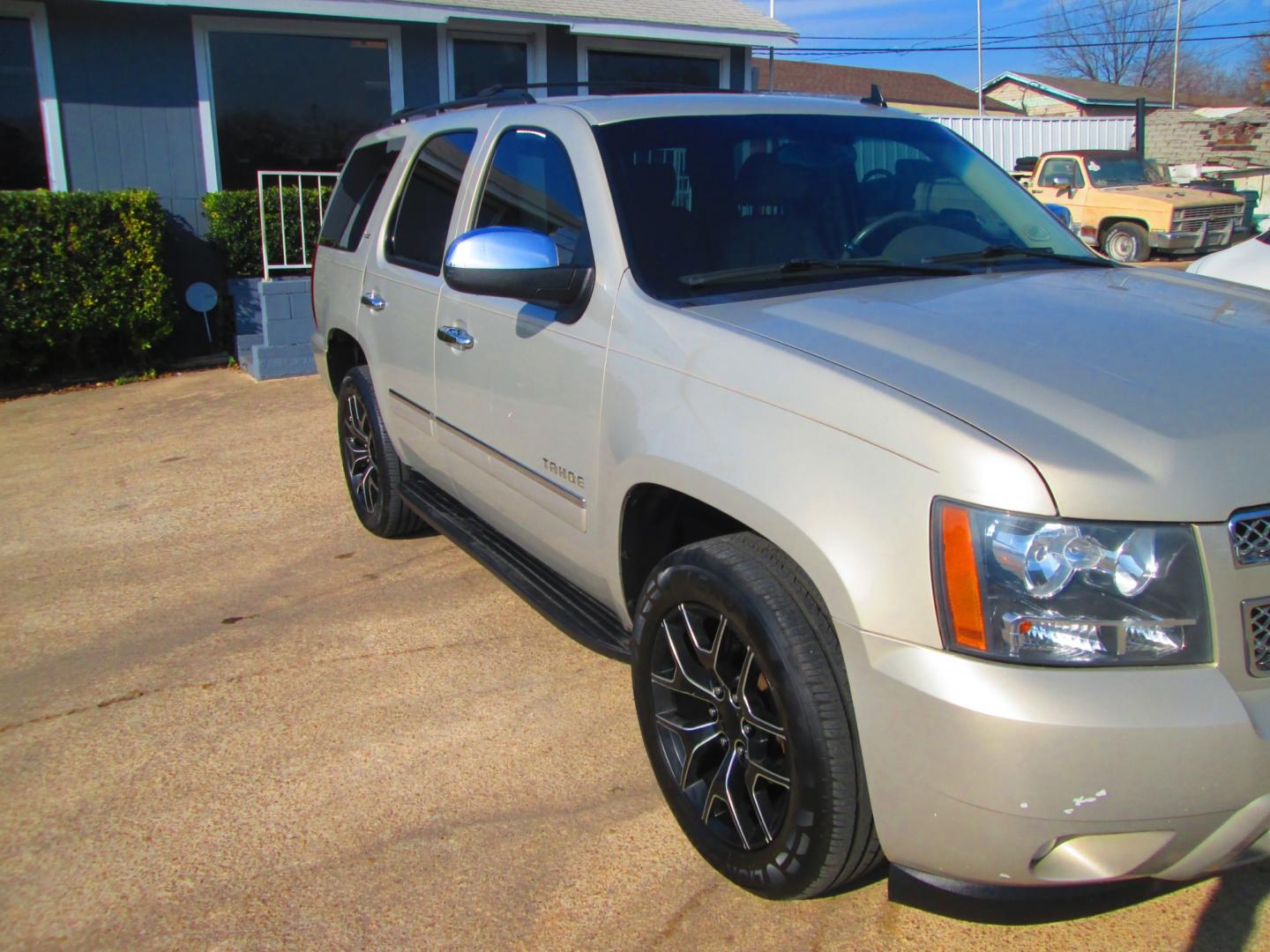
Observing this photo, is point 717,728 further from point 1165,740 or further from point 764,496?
point 1165,740

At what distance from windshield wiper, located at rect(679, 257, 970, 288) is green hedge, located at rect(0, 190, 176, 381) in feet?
26.0

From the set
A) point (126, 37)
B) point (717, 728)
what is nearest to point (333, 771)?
point (717, 728)

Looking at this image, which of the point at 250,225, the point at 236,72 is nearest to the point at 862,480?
the point at 250,225

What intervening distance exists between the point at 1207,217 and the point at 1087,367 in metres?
17.6

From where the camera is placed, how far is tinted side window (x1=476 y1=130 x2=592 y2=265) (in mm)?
3496

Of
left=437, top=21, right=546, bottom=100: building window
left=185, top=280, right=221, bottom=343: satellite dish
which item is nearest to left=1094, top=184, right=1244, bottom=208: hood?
left=437, top=21, right=546, bottom=100: building window

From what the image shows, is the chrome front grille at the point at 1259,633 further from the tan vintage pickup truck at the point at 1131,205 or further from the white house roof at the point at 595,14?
the tan vintage pickup truck at the point at 1131,205

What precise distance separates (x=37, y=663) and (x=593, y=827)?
251 cm

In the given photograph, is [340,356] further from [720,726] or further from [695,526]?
[720,726]

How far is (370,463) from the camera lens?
5.40 metres

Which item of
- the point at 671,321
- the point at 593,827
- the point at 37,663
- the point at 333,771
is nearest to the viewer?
the point at 671,321

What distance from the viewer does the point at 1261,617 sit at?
209 centimetres

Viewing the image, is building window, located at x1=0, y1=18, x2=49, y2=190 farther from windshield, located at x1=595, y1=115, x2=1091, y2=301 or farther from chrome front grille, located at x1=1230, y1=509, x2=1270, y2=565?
chrome front grille, located at x1=1230, y1=509, x2=1270, y2=565

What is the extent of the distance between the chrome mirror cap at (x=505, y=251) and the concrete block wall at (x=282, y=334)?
713 cm
